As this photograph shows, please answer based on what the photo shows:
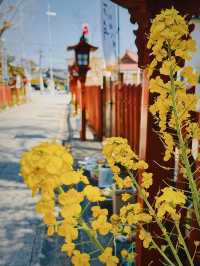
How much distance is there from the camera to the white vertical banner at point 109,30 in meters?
5.91

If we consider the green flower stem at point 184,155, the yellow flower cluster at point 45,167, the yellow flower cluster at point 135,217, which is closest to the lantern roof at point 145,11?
the green flower stem at point 184,155

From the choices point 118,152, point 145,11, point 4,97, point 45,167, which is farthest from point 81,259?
point 4,97

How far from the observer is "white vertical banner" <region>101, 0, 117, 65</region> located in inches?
233

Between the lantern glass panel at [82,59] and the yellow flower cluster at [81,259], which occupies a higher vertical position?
the lantern glass panel at [82,59]

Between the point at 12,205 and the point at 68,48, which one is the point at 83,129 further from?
the point at 12,205

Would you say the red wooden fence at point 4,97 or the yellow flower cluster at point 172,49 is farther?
the red wooden fence at point 4,97

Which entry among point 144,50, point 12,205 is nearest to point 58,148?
point 144,50

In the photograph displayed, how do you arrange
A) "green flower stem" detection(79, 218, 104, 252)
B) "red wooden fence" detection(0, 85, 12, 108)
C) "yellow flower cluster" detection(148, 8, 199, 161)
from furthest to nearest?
"red wooden fence" detection(0, 85, 12, 108) < "yellow flower cluster" detection(148, 8, 199, 161) < "green flower stem" detection(79, 218, 104, 252)

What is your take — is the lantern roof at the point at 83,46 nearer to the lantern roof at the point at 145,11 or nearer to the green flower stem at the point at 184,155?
the lantern roof at the point at 145,11

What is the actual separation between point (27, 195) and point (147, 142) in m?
3.45

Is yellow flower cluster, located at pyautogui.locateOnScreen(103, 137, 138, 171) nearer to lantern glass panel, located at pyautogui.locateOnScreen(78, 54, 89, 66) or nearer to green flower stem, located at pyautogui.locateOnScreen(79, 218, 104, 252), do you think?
green flower stem, located at pyautogui.locateOnScreen(79, 218, 104, 252)

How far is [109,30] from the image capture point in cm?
616

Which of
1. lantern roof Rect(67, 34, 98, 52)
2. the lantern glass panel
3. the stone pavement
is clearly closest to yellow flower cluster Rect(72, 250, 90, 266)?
the stone pavement

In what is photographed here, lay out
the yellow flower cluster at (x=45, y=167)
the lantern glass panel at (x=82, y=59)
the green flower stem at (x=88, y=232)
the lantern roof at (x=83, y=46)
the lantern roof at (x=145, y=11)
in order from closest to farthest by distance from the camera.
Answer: the yellow flower cluster at (x=45, y=167), the green flower stem at (x=88, y=232), the lantern roof at (x=145, y=11), the lantern glass panel at (x=82, y=59), the lantern roof at (x=83, y=46)
